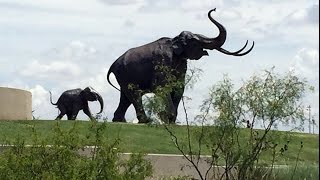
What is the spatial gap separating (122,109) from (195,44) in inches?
137

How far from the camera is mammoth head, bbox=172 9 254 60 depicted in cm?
3170

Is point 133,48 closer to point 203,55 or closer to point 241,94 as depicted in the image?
point 203,55

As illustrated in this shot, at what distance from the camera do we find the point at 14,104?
3142 centimetres

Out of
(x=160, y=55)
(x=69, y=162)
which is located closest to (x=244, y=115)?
(x=69, y=162)

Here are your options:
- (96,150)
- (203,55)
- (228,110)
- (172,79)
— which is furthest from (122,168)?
(203,55)

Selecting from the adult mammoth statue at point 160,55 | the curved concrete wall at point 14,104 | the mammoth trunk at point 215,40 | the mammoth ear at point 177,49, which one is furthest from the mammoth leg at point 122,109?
the mammoth trunk at point 215,40

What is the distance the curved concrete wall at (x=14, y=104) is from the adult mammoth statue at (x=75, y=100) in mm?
3069

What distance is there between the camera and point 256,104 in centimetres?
1792

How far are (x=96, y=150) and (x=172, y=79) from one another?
19.5ft

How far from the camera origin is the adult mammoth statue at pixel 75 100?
35.8m

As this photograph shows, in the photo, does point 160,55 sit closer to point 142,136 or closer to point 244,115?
point 142,136

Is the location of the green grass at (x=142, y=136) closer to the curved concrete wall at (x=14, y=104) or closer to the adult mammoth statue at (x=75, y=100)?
the curved concrete wall at (x=14, y=104)

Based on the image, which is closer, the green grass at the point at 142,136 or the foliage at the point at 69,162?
the foliage at the point at 69,162

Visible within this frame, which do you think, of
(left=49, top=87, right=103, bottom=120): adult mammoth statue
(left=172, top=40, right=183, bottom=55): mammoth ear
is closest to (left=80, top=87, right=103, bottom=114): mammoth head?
(left=49, top=87, right=103, bottom=120): adult mammoth statue
